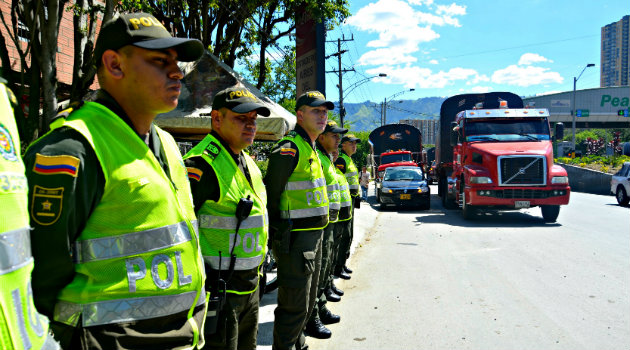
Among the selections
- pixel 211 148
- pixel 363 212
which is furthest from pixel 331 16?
pixel 211 148

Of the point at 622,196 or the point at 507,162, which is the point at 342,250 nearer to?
the point at 507,162

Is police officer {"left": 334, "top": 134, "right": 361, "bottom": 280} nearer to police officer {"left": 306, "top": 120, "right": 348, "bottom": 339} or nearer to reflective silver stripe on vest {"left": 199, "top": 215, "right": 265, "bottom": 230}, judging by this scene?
police officer {"left": 306, "top": 120, "right": 348, "bottom": 339}

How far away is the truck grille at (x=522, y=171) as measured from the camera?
12477 millimetres

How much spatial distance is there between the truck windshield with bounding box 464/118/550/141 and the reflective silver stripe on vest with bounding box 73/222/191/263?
13355mm

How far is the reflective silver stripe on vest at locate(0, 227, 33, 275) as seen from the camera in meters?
0.98

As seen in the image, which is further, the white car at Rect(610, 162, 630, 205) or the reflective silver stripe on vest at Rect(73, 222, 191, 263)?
the white car at Rect(610, 162, 630, 205)

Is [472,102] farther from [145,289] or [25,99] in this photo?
[145,289]

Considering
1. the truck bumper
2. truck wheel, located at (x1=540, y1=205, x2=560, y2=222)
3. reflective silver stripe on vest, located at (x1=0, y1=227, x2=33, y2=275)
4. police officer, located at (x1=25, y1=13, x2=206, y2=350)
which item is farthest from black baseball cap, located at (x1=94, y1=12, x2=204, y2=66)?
truck wheel, located at (x1=540, y1=205, x2=560, y2=222)

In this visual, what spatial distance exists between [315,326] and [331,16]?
8638mm

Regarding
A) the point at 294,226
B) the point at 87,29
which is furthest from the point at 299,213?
the point at 87,29

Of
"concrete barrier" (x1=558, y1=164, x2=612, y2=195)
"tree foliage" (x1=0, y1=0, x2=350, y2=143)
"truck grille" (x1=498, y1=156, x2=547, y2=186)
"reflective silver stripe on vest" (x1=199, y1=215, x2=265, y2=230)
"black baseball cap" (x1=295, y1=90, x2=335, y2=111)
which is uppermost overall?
"tree foliage" (x1=0, y1=0, x2=350, y2=143)

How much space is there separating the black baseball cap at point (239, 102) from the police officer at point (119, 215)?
905 mm

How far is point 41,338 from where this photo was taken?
1.09 meters

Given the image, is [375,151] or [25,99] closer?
[25,99]
